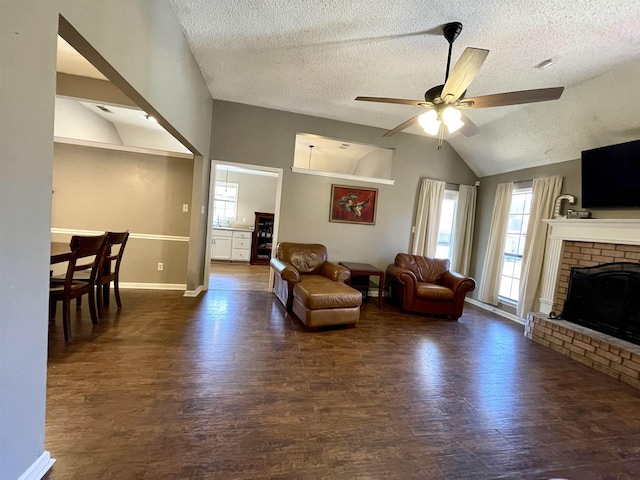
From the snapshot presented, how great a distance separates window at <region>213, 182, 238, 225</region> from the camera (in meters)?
7.41

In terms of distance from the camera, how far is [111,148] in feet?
12.8

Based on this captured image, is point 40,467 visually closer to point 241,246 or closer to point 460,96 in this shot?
point 460,96

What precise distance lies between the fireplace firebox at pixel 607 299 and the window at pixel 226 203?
23.1 ft

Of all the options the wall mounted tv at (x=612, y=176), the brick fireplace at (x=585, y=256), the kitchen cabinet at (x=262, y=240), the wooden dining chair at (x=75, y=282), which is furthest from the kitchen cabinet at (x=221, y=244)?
the wall mounted tv at (x=612, y=176)

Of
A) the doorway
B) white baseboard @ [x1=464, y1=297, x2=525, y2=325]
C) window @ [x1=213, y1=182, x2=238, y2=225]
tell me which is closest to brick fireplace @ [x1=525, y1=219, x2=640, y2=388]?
white baseboard @ [x1=464, y1=297, x2=525, y2=325]

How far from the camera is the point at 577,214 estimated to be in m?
3.46

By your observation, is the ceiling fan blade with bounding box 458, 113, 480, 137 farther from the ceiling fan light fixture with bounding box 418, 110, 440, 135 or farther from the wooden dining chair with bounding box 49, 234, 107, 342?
the wooden dining chair with bounding box 49, 234, 107, 342

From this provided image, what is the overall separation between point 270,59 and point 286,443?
11.3 feet

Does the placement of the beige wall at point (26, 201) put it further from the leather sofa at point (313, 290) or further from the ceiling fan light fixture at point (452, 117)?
the ceiling fan light fixture at point (452, 117)

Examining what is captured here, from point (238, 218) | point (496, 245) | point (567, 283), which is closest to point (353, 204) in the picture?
point (496, 245)

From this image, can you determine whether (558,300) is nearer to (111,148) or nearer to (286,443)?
(286,443)

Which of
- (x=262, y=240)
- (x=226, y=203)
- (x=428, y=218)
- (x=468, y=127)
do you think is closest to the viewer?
(x=468, y=127)

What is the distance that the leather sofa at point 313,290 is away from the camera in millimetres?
3037

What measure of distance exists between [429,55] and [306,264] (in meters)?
2.93
